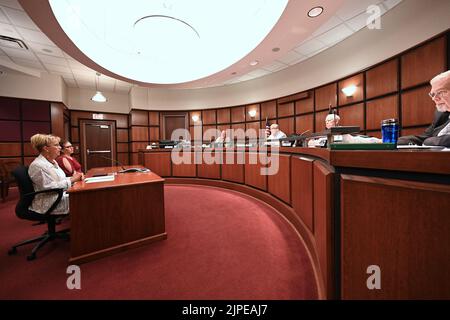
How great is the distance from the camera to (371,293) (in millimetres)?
756

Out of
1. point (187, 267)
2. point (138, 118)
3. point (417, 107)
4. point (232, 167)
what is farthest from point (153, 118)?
point (417, 107)

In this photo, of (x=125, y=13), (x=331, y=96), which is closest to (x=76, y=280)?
(x=125, y=13)

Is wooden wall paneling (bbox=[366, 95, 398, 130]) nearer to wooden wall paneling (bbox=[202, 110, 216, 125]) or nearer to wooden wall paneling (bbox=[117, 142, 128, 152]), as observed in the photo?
wooden wall paneling (bbox=[202, 110, 216, 125])

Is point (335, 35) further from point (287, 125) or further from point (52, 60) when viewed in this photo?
point (52, 60)

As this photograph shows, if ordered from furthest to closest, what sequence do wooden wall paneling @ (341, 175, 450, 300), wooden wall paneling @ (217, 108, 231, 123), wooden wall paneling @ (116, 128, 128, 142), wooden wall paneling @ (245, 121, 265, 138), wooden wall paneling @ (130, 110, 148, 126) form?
wooden wall paneling @ (116, 128, 128, 142), wooden wall paneling @ (217, 108, 231, 123), wooden wall paneling @ (130, 110, 148, 126), wooden wall paneling @ (245, 121, 265, 138), wooden wall paneling @ (341, 175, 450, 300)

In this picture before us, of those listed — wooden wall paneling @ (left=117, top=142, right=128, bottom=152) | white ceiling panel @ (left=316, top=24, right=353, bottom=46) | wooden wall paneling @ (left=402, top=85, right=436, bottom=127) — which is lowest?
wooden wall paneling @ (left=117, top=142, right=128, bottom=152)

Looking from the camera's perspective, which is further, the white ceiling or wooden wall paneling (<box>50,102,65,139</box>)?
wooden wall paneling (<box>50,102,65,139</box>)

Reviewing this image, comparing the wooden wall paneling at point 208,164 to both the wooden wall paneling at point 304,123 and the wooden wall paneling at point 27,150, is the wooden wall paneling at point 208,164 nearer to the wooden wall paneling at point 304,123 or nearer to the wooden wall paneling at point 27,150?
the wooden wall paneling at point 304,123

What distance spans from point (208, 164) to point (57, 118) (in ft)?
18.0

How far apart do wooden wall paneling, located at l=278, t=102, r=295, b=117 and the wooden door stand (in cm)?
684

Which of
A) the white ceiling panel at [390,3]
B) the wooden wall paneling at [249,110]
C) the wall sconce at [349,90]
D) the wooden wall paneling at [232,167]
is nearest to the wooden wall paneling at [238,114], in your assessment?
the wooden wall paneling at [249,110]

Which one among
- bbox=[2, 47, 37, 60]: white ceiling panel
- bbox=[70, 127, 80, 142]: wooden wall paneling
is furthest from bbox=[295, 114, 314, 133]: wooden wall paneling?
bbox=[70, 127, 80, 142]: wooden wall paneling

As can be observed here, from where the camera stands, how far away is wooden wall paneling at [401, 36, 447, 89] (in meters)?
2.77

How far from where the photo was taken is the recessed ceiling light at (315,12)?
2.66 meters
